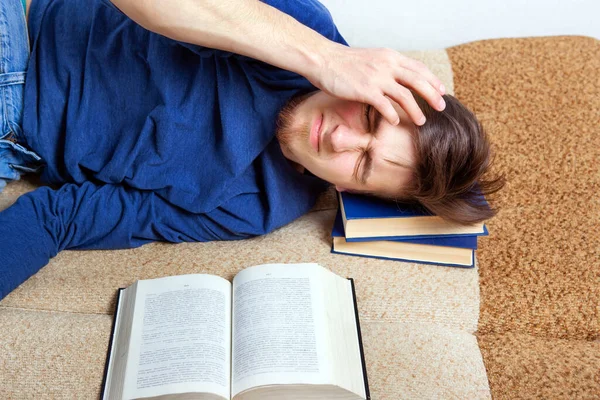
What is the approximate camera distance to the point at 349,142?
46.5 inches

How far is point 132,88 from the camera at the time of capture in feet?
4.55

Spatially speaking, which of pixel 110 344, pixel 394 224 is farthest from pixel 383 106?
pixel 110 344

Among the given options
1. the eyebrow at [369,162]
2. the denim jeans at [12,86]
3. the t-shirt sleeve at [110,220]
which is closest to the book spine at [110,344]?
the t-shirt sleeve at [110,220]

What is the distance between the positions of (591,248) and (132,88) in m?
1.12

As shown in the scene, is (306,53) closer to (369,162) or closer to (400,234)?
(369,162)

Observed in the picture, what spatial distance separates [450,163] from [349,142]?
0.22 meters

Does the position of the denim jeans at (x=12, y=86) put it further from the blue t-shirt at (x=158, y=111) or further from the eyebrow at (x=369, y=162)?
the eyebrow at (x=369, y=162)

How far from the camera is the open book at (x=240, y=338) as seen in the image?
0.99m

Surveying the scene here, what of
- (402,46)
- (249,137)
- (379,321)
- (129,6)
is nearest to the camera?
(129,6)

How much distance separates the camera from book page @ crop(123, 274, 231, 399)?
99cm

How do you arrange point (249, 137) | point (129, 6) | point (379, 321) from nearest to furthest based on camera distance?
point (129, 6) < point (379, 321) < point (249, 137)

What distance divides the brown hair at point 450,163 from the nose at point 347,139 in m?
0.11

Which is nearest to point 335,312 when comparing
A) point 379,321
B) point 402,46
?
point 379,321

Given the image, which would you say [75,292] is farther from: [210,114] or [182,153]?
[210,114]
